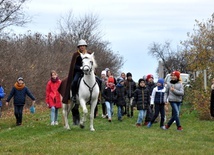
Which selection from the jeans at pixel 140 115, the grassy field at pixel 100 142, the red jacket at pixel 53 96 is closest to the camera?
the grassy field at pixel 100 142

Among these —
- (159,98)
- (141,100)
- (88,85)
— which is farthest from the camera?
(141,100)

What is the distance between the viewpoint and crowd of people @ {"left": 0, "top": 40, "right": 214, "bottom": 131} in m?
16.7

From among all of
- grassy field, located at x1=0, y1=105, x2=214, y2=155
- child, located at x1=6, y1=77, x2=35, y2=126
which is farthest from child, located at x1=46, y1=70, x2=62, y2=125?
child, located at x1=6, y1=77, x2=35, y2=126

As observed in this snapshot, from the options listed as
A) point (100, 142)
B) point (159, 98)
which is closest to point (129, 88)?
point (159, 98)

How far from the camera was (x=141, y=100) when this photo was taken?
65.5 ft

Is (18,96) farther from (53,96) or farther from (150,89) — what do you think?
(150,89)

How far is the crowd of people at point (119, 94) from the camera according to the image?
16703 mm

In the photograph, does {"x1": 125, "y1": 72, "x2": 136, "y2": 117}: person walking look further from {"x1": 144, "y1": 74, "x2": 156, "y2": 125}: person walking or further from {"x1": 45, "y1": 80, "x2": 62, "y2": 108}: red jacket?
{"x1": 45, "y1": 80, "x2": 62, "y2": 108}: red jacket

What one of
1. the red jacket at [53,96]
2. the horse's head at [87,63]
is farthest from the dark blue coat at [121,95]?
the horse's head at [87,63]

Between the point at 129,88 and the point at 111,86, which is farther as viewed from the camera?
the point at 129,88

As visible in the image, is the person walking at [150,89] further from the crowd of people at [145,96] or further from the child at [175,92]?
the child at [175,92]

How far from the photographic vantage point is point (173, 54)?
110 meters

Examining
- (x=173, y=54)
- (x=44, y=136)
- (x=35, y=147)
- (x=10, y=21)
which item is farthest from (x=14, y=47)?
(x=173, y=54)

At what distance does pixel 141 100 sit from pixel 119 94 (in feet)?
8.68
